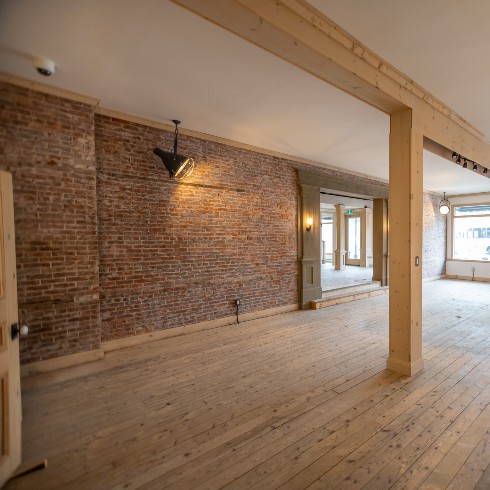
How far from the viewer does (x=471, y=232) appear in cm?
1022

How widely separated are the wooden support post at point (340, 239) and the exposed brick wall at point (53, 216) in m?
10.6

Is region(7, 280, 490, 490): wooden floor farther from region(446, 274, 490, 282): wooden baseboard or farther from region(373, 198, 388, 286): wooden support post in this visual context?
region(446, 274, 490, 282): wooden baseboard

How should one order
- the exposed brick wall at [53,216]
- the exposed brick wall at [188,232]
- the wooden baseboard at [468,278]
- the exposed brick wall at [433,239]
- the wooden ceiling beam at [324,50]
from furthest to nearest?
the exposed brick wall at [433,239], the wooden baseboard at [468,278], the exposed brick wall at [188,232], the exposed brick wall at [53,216], the wooden ceiling beam at [324,50]

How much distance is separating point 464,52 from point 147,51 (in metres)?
2.76

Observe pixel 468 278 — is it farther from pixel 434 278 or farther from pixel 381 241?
pixel 381 241

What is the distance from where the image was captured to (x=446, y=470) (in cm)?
182

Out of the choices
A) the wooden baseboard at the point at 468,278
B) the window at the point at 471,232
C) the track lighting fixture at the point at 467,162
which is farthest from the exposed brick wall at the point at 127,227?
the window at the point at 471,232

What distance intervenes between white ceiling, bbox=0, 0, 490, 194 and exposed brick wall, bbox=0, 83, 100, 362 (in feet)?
1.19

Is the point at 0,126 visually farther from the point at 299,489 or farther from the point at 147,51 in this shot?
the point at 299,489

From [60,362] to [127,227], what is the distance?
5.86 feet

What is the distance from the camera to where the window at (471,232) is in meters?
9.88

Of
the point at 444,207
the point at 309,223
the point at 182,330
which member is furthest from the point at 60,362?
the point at 444,207

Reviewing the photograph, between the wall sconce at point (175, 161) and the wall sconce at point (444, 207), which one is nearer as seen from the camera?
the wall sconce at point (175, 161)

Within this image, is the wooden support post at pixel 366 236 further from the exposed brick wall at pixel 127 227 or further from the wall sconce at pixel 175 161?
the wall sconce at pixel 175 161
